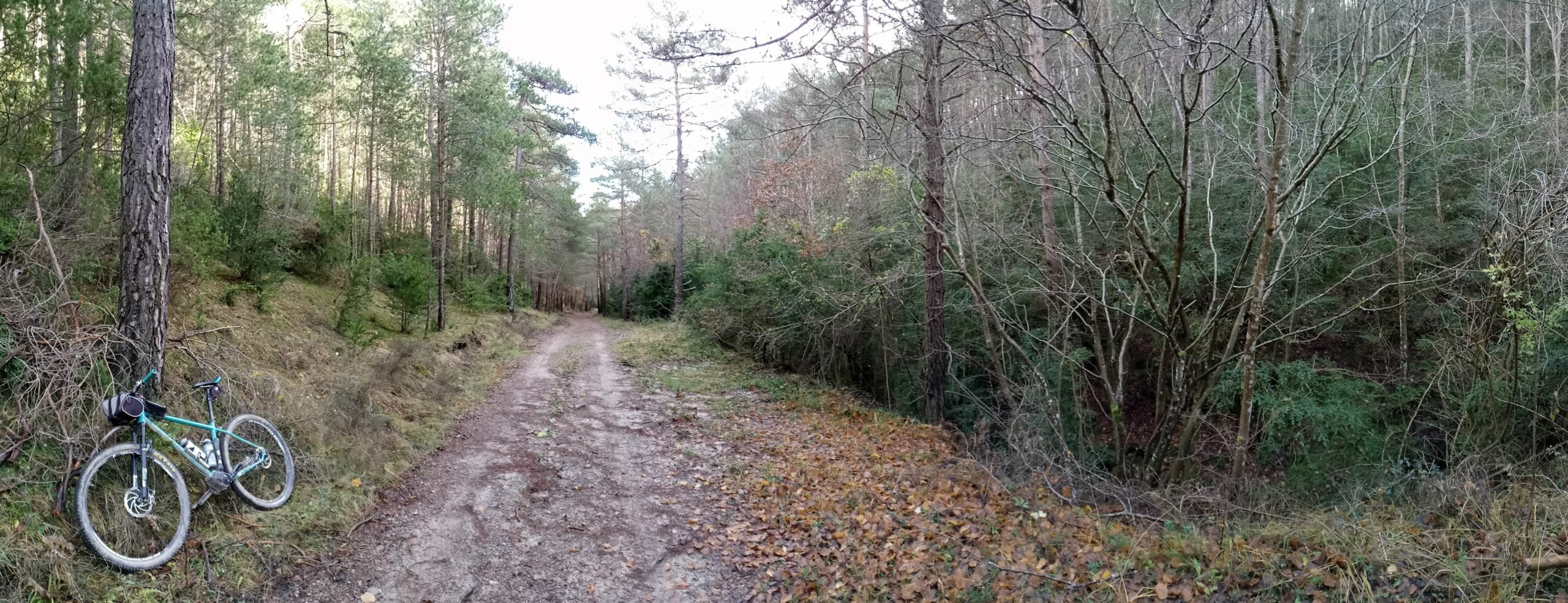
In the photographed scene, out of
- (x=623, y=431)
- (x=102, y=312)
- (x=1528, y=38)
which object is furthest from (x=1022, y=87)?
(x=1528, y=38)

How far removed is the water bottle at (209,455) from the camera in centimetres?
483

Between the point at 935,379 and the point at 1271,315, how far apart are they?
522cm

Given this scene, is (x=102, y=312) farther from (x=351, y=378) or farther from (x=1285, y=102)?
(x=1285, y=102)

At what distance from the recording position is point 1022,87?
14.1 ft

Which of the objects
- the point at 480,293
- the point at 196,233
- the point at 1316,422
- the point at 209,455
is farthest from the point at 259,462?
the point at 480,293

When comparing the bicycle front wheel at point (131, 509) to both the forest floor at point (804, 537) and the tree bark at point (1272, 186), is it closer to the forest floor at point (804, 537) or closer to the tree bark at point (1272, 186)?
the forest floor at point (804, 537)

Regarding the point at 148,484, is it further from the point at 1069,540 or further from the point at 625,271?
the point at 625,271

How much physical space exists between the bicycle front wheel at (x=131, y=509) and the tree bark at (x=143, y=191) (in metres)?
1.14

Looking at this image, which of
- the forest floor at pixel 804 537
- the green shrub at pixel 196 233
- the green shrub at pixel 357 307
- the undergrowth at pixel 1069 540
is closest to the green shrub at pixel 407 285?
the green shrub at pixel 357 307

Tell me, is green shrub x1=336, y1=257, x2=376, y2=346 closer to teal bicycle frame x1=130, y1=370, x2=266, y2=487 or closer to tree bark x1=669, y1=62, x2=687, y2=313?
teal bicycle frame x1=130, y1=370, x2=266, y2=487

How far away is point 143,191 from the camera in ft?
17.0

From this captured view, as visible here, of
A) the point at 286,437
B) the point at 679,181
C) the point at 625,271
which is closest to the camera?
the point at 286,437

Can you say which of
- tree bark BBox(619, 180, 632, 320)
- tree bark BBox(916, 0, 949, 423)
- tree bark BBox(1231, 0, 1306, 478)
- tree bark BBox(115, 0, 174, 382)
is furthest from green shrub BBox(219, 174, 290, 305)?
tree bark BBox(619, 180, 632, 320)

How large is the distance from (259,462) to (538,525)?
208 centimetres
